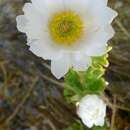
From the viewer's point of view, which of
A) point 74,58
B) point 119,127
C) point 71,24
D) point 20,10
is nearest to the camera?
point 74,58

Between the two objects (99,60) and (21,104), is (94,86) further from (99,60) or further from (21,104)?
(21,104)

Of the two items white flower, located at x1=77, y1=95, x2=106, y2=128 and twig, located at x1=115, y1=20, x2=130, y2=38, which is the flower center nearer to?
white flower, located at x1=77, y1=95, x2=106, y2=128

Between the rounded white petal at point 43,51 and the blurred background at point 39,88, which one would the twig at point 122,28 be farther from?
the rounded white petal at point 43,51

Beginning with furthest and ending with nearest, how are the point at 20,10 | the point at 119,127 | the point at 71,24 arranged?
the point at 20,10 → the point at 119,127 → the point at 71,24

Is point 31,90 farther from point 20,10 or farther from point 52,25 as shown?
point 52,25

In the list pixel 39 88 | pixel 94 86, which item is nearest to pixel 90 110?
pixel 94 86

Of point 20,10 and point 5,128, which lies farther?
point 20,10

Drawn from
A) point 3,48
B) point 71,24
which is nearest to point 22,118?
point 3,48

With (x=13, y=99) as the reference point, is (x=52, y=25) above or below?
above

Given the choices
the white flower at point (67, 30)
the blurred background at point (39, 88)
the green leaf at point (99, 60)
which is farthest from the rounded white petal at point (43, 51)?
the blurred background at point (39, 88)
